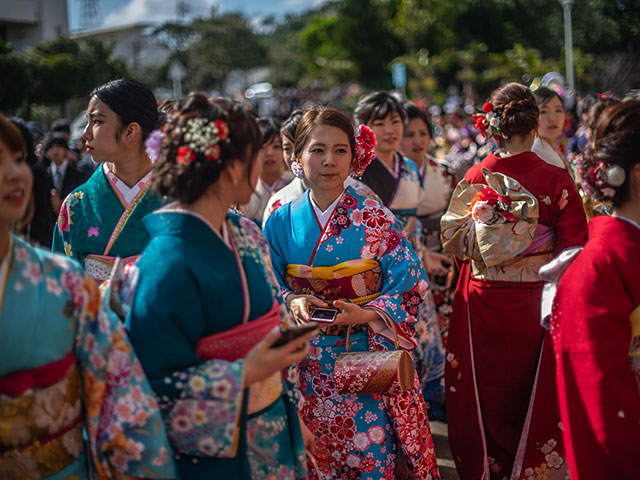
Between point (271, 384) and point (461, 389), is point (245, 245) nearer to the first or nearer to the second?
point (271, 384)

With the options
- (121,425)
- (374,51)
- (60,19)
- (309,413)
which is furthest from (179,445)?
(60,19)

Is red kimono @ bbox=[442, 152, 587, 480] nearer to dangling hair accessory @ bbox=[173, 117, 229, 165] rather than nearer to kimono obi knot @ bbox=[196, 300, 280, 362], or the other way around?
kimono obi knot @ bbox=[196, 300, 280, 362]

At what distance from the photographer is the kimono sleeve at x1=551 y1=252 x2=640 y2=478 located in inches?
80.8

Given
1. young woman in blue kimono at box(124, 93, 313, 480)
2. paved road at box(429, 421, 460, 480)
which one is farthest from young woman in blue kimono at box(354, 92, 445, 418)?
young woman in blue kimono at box(124, 93, 313, 480)

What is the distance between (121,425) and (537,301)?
236 centimetres

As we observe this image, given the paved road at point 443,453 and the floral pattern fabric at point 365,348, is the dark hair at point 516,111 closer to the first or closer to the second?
the floral pattern fabric at point 365,348

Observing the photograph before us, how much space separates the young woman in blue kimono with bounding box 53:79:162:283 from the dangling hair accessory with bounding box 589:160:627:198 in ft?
6.03

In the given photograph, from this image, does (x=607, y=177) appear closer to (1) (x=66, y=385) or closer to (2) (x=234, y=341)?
(2) (x=234, y=341)

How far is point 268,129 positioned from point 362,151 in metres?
2.00

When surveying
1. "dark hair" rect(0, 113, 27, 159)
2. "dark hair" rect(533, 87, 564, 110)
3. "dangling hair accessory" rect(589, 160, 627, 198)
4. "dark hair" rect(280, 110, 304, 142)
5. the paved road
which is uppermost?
"dark hair" rect(533, 87, 564, 110)

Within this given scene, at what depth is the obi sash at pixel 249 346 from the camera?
6.55ft

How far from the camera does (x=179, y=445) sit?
6.40 feet

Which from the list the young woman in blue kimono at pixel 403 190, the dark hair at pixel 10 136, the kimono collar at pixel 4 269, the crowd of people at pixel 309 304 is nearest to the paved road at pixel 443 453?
the young woman in blue kimono at pixel 403 190

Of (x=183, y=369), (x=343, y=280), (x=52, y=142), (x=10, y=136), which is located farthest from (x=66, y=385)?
(x=52, y=142)
